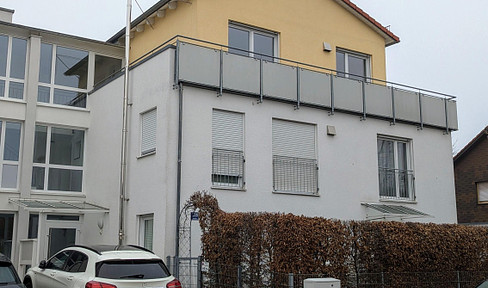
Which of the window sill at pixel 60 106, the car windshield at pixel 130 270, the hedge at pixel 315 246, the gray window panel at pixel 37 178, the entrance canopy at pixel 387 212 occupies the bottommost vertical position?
the car windshield at pixel 130 270

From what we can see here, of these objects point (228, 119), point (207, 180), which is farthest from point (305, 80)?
point (207, 180)

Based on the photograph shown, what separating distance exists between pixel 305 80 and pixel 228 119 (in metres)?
2.88

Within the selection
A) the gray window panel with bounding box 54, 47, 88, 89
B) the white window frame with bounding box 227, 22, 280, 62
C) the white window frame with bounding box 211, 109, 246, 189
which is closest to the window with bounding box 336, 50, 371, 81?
the white window frame with bounding box 227, 22, 280, 62

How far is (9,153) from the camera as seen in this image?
60.9 feet

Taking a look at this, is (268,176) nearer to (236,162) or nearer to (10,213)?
(236,162)

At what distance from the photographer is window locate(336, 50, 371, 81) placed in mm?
21000

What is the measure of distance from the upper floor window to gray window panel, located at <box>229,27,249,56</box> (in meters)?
6.46

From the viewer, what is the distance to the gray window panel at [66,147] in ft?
63.2

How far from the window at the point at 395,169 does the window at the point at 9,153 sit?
11.0 metres

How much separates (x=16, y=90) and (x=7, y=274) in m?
9.37

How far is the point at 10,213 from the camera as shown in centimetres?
1817

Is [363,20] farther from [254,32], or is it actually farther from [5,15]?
[5,15]

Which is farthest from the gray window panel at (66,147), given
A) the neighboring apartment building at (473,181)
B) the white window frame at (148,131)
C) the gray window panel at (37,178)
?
the neighboring apartment building at (473,181)

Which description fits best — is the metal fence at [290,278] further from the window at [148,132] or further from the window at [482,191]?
the window at [482,191]
